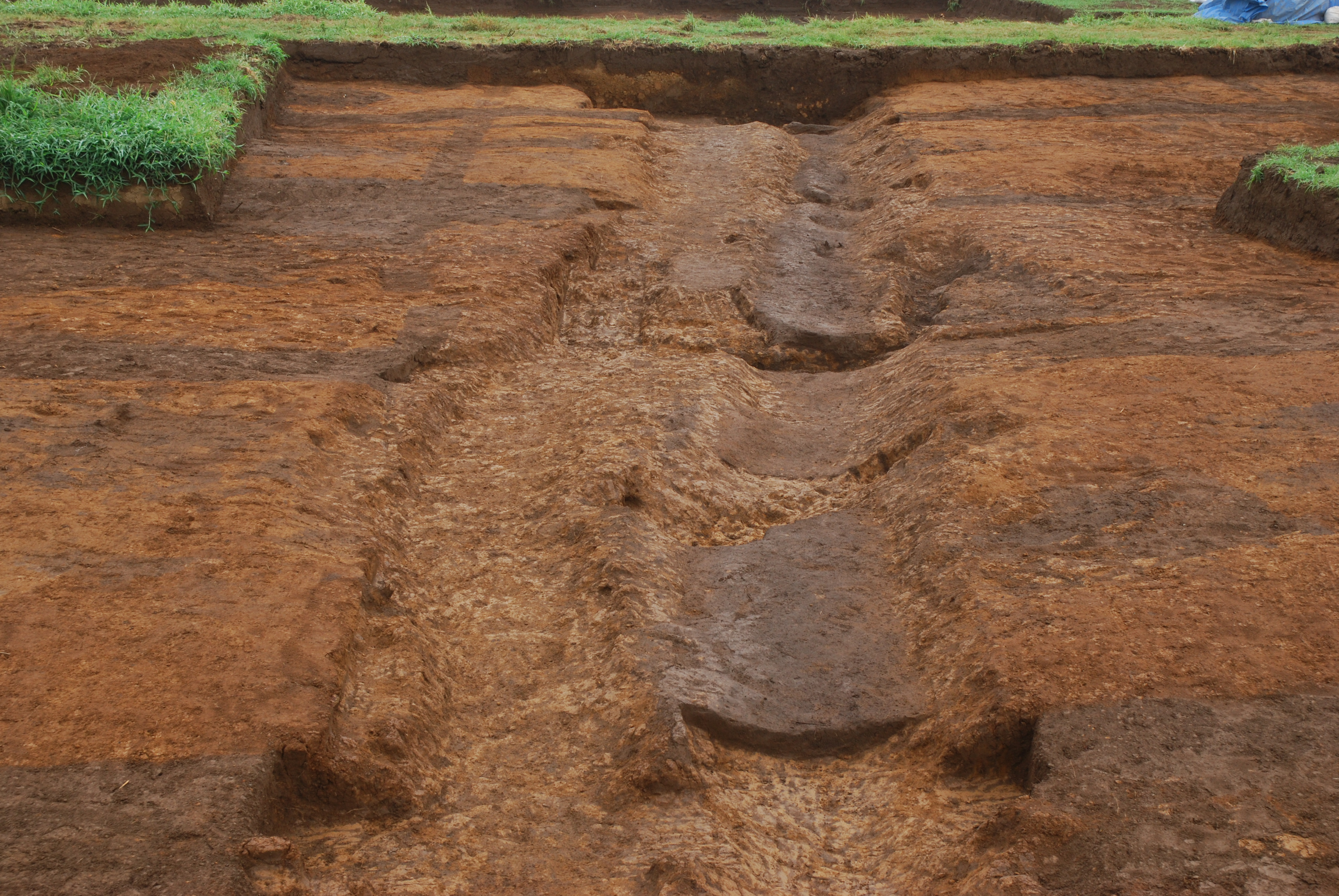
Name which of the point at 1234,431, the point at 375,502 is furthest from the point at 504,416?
the point at 1234,431

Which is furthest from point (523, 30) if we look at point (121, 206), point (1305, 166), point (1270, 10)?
point (1270, 10)

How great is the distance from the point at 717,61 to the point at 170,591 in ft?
21.7

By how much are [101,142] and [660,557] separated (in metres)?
3.83

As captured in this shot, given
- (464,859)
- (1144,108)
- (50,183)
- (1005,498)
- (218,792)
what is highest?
A: (1144,108)

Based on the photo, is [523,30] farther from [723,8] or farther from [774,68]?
[723,8]

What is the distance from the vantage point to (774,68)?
7.83m

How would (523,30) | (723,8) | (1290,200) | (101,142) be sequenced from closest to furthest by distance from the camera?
(1290,200)
(101,142)
(523,30)
(723,8)

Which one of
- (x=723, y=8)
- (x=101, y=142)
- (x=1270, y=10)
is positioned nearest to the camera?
(x=101, y=142)

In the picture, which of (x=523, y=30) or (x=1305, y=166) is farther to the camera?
(x=523, y=30)

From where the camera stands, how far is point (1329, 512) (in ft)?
8.78

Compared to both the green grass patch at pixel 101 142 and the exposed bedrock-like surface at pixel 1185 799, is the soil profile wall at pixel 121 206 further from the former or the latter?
the exposed bedrock-like surface at pixel 1185 799

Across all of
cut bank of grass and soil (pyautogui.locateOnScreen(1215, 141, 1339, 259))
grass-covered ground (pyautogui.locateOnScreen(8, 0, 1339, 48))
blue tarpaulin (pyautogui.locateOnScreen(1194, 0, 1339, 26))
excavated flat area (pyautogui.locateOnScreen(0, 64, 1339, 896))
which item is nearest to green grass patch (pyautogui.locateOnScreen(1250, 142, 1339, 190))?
cut bank of grass and soil (pyautogui.locateOnScreen(1215, 141, 1339, 259))

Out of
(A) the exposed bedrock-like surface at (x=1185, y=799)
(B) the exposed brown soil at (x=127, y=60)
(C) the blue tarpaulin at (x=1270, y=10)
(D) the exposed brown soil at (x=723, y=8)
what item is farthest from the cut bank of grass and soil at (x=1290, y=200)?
(D) the exposed brown soil at (x=723, y=8)

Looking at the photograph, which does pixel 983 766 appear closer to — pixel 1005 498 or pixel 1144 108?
pixel 1005 498
